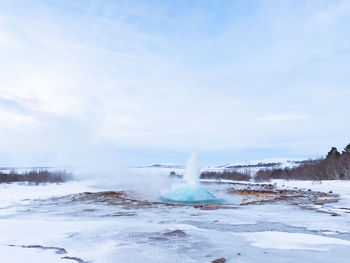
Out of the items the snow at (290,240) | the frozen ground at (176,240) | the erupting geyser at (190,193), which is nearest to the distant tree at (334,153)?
the erupting geyser at (190,193)

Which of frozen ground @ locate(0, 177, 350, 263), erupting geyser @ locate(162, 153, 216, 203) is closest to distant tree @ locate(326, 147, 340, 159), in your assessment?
erupting geyser @ locate(162, 153, 216, 203)

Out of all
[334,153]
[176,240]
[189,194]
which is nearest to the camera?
[176,240]

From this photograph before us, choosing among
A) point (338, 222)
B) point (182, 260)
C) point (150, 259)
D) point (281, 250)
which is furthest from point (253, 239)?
point (338, 222)

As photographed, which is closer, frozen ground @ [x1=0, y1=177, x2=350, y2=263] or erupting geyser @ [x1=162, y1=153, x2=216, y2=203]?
frozen ground @ [x1=0, y1=177, x2=350, y2=263]

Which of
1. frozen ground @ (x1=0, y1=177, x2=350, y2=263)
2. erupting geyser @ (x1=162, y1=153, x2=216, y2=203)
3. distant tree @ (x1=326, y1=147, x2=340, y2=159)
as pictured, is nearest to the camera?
frozen ground @ (x1=0, y1=177, x2=350, y2=263)

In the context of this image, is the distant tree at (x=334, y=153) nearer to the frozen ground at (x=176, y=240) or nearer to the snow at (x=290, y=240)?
the frozen ground at (x=176, y=240)

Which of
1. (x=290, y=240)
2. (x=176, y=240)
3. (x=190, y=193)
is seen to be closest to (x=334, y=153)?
(x=190, y=193)

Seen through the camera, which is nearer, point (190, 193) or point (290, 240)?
point (290, 240)

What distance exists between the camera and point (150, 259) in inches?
181

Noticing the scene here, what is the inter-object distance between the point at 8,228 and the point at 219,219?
6408mm

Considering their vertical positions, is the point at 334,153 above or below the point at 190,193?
above

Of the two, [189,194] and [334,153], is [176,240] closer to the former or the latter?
[189,194]

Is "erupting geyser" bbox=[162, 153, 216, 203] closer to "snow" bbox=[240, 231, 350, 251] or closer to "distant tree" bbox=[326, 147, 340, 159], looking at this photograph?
"snow" bbox=[240, 231, 350, 251]

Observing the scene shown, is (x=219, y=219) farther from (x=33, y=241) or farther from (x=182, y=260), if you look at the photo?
(x=33, y=241)
